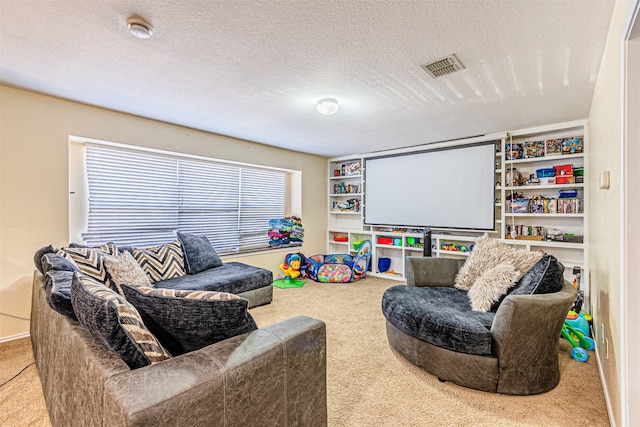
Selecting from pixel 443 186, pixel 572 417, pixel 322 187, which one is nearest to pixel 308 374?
pixel 572 417

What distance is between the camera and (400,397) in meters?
1.86

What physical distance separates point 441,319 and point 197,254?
285 centimetres

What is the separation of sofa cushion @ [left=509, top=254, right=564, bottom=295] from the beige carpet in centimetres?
65

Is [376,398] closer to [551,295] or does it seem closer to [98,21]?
[551,295]

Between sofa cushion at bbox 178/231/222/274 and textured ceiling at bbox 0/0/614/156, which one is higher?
textured ceiling at bbox 0/0/614/156

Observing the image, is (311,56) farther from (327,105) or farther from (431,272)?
(431,272)

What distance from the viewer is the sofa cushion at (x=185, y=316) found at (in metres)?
1.16

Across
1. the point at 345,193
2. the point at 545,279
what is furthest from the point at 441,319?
the point at 345,193

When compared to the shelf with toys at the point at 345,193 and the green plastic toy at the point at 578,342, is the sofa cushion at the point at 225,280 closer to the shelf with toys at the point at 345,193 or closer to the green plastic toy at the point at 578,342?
the shelf with toys at the point at 345,193

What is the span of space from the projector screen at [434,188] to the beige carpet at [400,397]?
2225 millimetres

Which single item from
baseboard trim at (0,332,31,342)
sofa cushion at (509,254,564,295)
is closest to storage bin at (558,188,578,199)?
sofa cushion at (509,254,564,295)

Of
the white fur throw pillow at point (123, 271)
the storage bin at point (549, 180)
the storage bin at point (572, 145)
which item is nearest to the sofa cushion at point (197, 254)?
the white fur throw pillow at point (123, 271)

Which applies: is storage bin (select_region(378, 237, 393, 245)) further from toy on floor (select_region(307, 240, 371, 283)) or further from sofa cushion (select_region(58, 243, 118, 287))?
sofa cushion (select_region(58, 243, 118, 287))

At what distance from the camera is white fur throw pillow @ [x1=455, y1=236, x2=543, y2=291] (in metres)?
2.34
